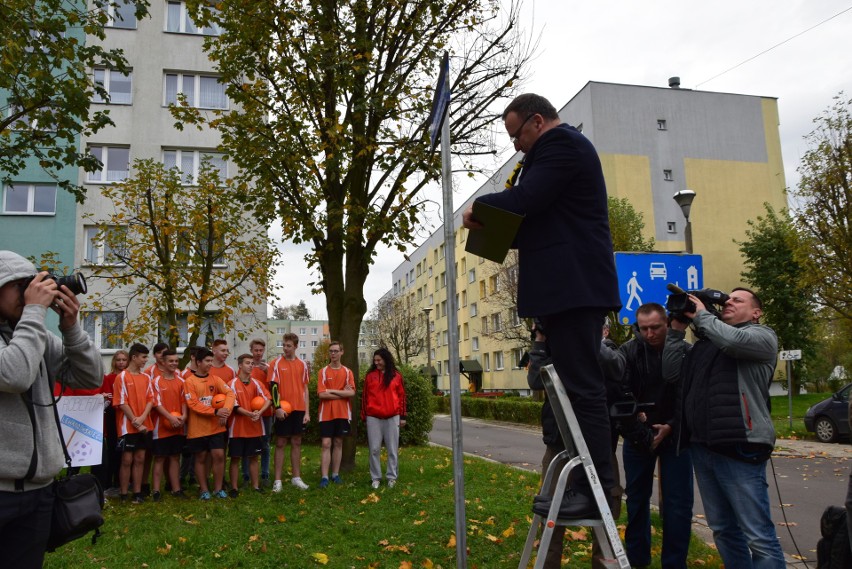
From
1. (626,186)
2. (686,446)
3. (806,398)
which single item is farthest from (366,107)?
(806,398)

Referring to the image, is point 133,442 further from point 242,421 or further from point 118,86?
point 118,86

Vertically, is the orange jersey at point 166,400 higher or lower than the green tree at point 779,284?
lower

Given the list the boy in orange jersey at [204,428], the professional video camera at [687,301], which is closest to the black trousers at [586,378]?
the professional video camera at [687,301]

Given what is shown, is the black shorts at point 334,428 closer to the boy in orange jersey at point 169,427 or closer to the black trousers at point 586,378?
the boy in orange jersey at point 169,427

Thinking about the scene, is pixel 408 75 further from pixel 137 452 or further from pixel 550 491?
pixel 550 491

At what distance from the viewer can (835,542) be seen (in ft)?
9.52

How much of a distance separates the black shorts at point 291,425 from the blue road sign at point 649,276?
525 cm

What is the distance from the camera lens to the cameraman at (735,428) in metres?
4.07

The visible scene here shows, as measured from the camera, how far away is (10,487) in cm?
264

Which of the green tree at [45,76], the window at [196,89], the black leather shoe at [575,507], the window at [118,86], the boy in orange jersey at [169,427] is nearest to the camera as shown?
the black leather shoe at [575,507]

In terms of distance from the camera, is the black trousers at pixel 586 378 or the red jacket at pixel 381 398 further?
the red jacket at pixel 381 398

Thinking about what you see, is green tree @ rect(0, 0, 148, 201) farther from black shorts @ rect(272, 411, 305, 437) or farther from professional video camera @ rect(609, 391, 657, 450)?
professional video camera @ rect(609, 391, 657, 450)

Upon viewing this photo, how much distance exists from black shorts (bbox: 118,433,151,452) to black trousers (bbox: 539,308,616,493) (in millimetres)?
7889

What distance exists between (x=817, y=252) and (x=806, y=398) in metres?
19.6
